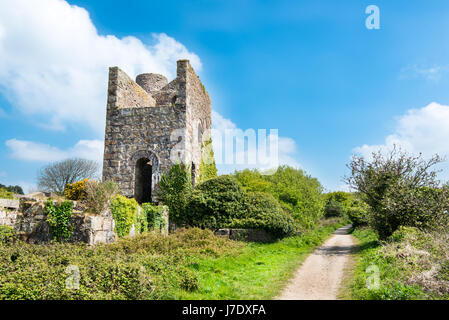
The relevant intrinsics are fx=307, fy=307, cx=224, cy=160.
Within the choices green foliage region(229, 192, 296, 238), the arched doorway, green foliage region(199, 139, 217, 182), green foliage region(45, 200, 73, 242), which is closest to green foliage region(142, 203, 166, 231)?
green foliage region(229, 192, 296, 238)

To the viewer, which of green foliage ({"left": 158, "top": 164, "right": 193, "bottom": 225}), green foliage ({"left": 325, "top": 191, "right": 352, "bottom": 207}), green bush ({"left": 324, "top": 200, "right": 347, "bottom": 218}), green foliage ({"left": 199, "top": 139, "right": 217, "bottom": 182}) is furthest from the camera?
green foliage ({"left": 325, "top": 191, "right": 352, "bottom": 207})

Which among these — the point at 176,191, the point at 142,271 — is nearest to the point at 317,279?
the point at 142,271

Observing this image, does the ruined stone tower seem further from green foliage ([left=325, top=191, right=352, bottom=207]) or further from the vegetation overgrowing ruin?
green foliage ([left=325, top=191, right=352, bottom=207])

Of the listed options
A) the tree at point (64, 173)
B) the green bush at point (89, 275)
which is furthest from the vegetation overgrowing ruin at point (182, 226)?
the tree at point (64, 173)

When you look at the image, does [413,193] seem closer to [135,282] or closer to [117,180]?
[135,282]

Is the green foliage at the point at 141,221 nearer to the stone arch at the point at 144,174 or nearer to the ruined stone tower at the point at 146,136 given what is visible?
the stone arch at the point at 144,174

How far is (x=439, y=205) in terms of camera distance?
11.9m

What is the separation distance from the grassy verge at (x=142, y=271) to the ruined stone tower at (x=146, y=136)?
6.01m

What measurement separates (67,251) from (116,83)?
444 inches

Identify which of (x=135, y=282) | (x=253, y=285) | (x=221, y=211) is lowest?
(x=253, y=285)

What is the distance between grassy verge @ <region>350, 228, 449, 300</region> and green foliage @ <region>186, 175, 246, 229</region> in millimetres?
6172

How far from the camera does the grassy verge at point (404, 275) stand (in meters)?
5.76

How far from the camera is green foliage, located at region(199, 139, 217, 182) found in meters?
18.5
